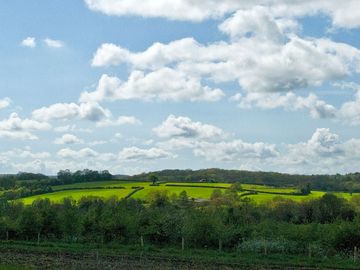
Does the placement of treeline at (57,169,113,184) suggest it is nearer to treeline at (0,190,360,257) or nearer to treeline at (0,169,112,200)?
treeline at (0,169,112,200)

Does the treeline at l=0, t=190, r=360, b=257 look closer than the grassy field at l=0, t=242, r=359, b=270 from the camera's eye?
No

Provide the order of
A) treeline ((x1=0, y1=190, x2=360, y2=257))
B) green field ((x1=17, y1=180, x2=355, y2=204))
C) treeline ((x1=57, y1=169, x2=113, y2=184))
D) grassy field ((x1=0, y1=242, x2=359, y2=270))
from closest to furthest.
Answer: grassy field ((x1=0, y1=242, x2=359, y2=270))
treeline ((x1=0, y1=190, x2=360, y2=257))
green field ((x1=17, y1=180, x2=355, y2=204))
treeline ((x1=57, y1=169, x2=113, y2=184))

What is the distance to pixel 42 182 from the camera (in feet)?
588

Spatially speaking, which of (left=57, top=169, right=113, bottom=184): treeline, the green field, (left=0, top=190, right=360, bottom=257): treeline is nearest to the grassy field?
(left=0, top=190, right=360, bottom=257): treeline

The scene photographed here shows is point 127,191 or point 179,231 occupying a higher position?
point 127,191

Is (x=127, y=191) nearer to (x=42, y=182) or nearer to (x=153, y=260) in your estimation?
(x=42, y=182)

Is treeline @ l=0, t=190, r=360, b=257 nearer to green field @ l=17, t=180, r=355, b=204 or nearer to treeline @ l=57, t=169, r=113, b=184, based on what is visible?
green field @ l=17, t=180, r=355, b=204

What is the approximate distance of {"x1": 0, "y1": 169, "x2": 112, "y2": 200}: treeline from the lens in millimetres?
159500

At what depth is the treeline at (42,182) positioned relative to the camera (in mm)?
159500

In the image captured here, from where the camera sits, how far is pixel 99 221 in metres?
67.3

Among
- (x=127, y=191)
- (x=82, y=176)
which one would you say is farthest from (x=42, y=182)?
(x=127, y=191)


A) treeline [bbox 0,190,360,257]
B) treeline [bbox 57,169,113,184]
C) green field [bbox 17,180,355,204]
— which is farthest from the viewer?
treeline [bbox 57,169,113,184]

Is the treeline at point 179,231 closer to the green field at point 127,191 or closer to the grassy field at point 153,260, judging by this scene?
the grassy field at point 153,260

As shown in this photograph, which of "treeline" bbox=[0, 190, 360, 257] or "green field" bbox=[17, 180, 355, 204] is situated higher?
"green field" bbox=[17, 180, 355, 204]
